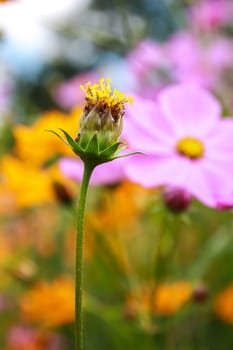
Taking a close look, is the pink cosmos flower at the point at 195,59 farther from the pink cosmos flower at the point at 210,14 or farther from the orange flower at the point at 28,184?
the orange flower at the point at 28,184

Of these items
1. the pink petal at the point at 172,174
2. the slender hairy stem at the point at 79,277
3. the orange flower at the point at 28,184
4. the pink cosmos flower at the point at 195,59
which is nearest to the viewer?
the slender hairy stem at the point at 79,277

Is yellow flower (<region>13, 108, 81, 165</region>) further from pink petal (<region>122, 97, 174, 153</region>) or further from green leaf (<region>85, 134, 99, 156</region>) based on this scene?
green leaf (<region>85, 134, 99, 156</region>)

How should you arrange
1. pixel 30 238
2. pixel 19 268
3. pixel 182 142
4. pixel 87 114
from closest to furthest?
pixel 87 114 → pixel 182 142 → pixel 19 268 → pixel 30 238

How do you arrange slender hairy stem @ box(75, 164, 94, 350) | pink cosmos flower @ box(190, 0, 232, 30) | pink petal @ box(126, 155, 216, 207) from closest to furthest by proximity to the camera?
slender hairy stem @ box(75, 164, 94, 350) → pink petal @ box(126, 155, 216, 207) → pink cosmos flower @ box(190, 0, 232, 30)

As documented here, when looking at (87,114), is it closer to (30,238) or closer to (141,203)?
(141,203)

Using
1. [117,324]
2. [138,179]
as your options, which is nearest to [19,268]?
[117,324]

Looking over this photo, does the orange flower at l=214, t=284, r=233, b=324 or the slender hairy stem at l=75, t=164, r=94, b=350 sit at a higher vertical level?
the slender hairy stem at l=75, t=164, r=94, b=350

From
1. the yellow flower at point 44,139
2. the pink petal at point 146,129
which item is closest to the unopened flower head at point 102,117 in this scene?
the pink petal at point 146,129

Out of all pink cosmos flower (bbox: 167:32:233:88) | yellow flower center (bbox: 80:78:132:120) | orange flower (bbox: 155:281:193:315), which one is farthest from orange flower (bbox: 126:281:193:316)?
pink cosmos flower (bbox: 167:32:233:88)
